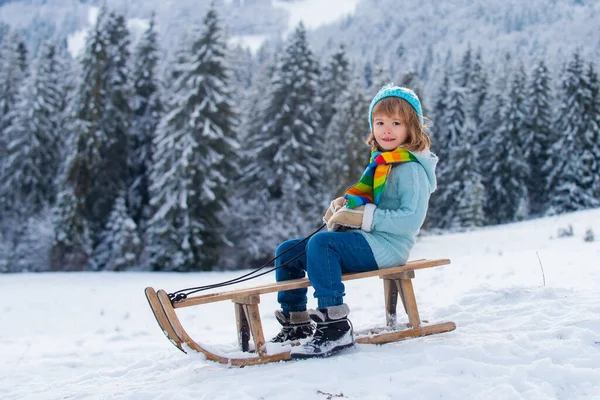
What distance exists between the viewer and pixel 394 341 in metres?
4.50

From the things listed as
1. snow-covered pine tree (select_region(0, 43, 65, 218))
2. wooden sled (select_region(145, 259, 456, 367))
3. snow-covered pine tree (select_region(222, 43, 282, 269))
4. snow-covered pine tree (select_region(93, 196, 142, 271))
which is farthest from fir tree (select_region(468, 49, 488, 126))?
wooden sled (select_region(145, 259, 456, 367))

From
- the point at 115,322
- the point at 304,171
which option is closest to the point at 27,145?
the point at 304,171

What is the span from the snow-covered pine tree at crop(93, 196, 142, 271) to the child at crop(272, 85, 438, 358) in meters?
22.6

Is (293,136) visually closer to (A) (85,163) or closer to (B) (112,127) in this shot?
(B) (112,127)

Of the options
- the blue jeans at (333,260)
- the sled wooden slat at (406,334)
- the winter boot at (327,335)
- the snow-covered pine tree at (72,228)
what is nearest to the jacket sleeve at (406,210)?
the blue jeans at (333,260)

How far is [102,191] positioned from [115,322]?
17.1m

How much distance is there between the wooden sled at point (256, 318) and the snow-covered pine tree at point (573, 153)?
34.8m

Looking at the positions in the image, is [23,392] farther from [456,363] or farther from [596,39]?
[596,39]

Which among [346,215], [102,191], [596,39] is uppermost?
[596,39]

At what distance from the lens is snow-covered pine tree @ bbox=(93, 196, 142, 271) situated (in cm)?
2583

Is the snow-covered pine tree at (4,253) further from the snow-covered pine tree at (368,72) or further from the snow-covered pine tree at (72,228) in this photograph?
the snow-covered pine tree at (368,72)

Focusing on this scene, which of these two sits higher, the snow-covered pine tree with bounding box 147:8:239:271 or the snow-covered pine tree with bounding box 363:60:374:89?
the snow-covered pine tree with bounding box 363:60:374:89

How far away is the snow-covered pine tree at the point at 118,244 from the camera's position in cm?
2583

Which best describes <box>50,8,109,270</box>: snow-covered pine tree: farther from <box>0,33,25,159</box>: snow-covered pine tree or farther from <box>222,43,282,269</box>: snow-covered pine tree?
<box>0,33,25,159</box>: snow-covered pine tree
